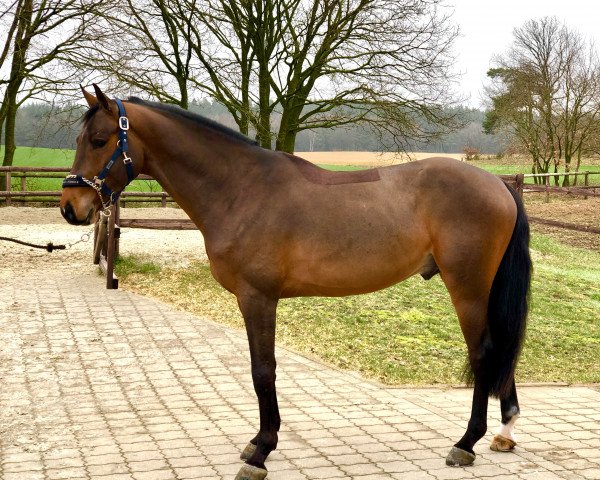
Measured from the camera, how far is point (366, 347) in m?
7.66

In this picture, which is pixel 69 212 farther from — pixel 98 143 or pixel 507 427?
pixel 507 427

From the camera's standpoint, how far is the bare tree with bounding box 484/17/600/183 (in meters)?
32.2

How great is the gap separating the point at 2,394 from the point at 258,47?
9.03m

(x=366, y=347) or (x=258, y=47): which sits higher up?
(x=258, y=47)

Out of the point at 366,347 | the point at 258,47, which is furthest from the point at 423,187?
the point at 258,47

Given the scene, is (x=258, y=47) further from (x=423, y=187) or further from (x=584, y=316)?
(x=423, y=187)

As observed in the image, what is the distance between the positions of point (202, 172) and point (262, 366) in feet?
4.07

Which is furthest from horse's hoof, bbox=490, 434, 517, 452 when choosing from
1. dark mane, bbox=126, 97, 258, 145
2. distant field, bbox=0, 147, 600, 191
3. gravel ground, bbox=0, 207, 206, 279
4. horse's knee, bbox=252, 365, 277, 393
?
distant field, bbox=0, 147, 600, 191

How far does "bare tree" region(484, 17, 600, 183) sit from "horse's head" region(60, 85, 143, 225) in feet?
99.9

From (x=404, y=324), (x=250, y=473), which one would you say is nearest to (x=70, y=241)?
(x=404, y=324)

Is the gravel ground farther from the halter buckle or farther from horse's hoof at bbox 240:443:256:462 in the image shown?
the halter buckle

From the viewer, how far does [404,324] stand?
28.6 ft

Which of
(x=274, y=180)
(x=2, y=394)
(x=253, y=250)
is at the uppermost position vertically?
(x=274, y=180)

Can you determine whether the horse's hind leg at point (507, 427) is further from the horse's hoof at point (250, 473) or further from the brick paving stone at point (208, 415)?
the horse's hoof at point (250, 473)
